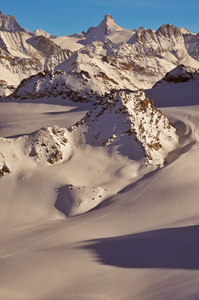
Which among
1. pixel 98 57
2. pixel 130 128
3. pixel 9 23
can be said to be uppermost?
pixel 9 23

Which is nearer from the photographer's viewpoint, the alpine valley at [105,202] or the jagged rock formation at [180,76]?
the alpine valley at [105,202]

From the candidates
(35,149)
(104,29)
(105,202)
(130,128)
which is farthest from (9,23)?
(105,202)

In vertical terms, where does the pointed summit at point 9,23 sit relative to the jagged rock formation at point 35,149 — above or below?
above

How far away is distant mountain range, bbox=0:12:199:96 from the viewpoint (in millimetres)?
54522

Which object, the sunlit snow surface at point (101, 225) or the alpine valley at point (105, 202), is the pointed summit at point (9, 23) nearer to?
the alpine valley at point (105, 202)

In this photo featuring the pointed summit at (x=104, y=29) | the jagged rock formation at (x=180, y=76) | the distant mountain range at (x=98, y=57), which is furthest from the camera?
the pointed summit at (x=104, y=29)

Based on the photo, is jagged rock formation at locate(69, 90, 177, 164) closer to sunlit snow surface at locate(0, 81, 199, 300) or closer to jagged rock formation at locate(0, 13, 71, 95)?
sunlit snow surface at locate(0, 81, 199, 300)

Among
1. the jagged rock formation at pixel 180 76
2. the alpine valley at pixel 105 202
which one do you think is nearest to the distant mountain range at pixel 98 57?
the jagged rock formation at pixel 180 76

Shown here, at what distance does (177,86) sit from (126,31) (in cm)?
15036

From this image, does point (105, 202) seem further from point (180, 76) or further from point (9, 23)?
point (9, 23)

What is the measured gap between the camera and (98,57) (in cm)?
9981

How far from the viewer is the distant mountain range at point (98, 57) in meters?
54.5

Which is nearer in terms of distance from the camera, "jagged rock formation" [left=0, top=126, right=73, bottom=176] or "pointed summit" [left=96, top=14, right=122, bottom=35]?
"jagged rock formation" [left=0, top=126, right=73, bottom=176]

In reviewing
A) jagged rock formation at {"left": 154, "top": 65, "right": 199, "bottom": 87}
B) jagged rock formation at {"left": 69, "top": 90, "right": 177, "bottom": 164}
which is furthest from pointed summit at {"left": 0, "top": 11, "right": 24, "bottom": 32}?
jagged rock formation at {"left": 69, "top": 90, "right": 177, "bottom": 164}
